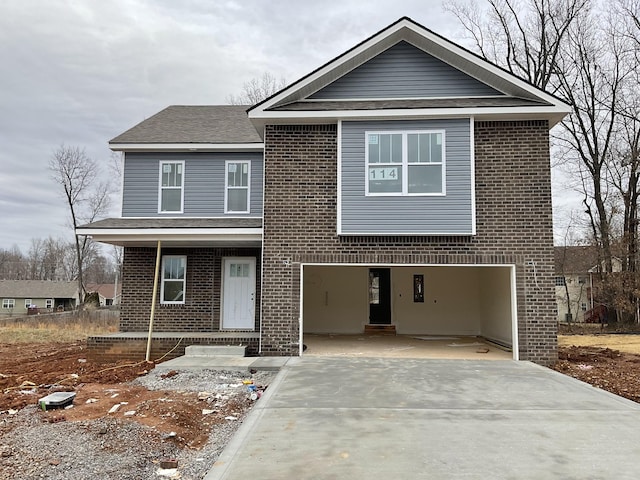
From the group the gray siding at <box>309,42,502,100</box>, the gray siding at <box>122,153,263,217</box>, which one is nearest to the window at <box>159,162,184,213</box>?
the gray siding at <box>122,153,263,217</box>

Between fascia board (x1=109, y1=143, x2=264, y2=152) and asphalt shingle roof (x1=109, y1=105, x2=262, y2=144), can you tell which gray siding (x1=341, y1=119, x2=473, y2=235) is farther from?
asphalt shingle roof (x1=109, y1=105, x2=262, y2=144)

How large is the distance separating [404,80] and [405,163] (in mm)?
2203

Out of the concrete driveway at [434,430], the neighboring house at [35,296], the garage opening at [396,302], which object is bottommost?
the neighboring house at [35,296]

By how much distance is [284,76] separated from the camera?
30.0 metres

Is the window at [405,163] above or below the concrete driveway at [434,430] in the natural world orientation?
above

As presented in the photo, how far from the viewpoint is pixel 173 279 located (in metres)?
13.1

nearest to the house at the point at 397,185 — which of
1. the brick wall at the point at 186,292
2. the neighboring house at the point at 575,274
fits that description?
the brick wall at the point at 186,292

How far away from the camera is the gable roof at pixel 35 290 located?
5753 centimetres

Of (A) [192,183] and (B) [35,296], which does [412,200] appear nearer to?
(A) [192,183]

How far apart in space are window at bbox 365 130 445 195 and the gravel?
583 cm

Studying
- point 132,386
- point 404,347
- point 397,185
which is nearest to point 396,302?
point 404,347

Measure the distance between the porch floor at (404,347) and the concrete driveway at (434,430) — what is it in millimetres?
2311

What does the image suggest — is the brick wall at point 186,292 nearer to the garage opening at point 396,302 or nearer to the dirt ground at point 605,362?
the garage opening at point 396,302

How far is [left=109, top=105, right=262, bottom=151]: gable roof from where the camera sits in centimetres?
1283
